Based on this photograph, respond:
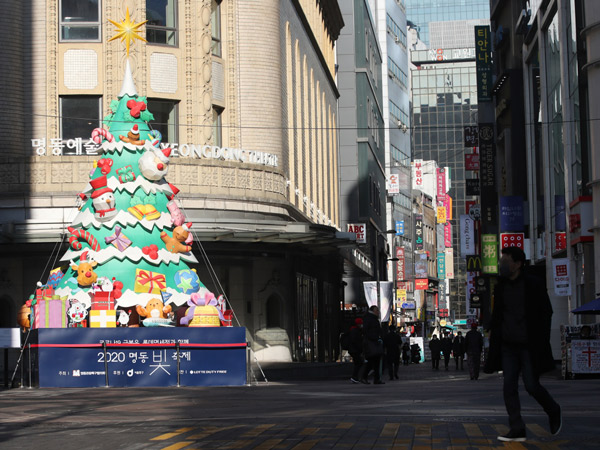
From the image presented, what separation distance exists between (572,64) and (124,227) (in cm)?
1745

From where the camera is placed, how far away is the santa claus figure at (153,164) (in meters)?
31.1

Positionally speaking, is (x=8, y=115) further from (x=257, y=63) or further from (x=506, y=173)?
(x=506, y=173)

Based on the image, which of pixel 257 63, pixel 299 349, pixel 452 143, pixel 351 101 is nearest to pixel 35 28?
pixel 257 63

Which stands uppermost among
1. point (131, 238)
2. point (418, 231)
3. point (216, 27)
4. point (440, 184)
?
point (440, 184)

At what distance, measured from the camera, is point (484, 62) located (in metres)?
64.4

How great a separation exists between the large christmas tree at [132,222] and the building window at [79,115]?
7.75m

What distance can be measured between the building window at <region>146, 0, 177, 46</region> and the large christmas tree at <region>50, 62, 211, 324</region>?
878 cm

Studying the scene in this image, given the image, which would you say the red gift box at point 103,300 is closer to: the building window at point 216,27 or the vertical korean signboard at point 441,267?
the building window at point 216,27

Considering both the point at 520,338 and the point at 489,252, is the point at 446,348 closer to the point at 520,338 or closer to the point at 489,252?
the point at 489,252

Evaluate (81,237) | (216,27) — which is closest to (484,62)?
(216,27)

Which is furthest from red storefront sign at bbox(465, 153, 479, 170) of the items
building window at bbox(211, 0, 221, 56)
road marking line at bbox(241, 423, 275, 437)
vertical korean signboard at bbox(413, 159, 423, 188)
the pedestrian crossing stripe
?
vertical korean signboard at bbox(413, 159, 423, 188)

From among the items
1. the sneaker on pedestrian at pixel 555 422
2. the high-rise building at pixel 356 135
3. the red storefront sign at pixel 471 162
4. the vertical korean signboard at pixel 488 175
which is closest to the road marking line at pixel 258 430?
the sneaker on pedestrian at pixel 555 422

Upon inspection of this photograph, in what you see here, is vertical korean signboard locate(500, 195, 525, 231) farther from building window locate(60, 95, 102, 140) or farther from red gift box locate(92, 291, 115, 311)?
red gift box locate(92, 291, 115, 311)

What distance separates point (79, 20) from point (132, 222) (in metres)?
11.5
